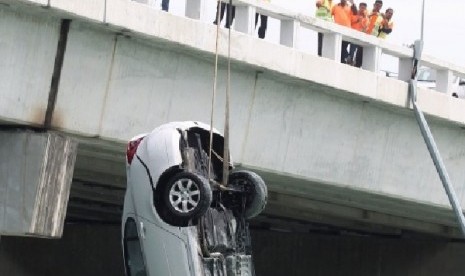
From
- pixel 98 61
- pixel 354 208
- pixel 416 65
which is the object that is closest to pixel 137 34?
pixel 98 61

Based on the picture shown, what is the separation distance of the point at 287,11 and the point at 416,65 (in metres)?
2.95

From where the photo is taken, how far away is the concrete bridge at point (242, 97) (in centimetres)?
1345

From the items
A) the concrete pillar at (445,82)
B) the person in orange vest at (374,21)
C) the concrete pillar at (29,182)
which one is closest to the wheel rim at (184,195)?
the concrete pillar at (29,182)

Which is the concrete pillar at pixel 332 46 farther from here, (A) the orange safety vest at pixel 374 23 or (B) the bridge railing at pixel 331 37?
(A) the orange safety vest at pixel 374 23

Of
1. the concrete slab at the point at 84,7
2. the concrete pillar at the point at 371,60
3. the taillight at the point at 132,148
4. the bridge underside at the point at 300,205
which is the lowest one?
the taillight at the point at 132,148

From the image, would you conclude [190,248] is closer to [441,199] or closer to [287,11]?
[287,11]

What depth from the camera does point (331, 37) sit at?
17.5 metres

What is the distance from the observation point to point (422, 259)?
98.3 ft

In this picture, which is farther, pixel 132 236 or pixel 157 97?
pixel 157 97

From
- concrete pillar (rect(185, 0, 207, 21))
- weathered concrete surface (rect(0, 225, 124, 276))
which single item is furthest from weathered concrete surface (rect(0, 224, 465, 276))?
concrete pillar (rect(185, 0, 207, 21))

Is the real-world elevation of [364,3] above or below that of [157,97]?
above

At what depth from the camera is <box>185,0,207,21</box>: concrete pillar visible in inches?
591

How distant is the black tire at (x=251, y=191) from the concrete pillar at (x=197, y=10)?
91.1 inches

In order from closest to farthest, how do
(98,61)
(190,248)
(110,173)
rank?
(190,248), (98,61), (110,173)
